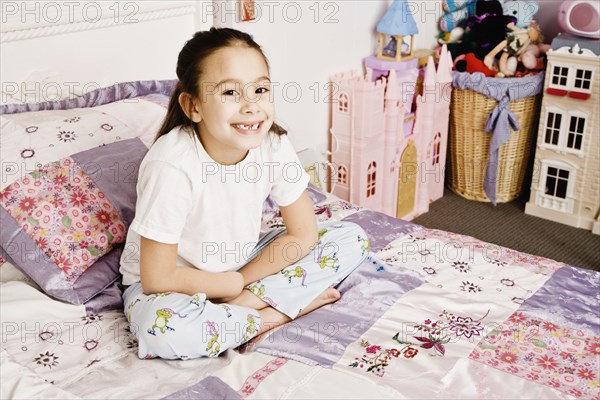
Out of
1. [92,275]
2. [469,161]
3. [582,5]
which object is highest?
[582,5]

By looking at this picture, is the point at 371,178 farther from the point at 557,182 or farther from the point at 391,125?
the point at 557,182

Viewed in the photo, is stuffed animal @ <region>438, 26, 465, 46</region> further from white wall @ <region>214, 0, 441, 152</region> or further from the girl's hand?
the girl's hand

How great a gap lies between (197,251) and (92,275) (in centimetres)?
22

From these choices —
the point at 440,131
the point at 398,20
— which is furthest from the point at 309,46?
the point at 440,131

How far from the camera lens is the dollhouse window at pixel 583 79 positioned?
98.7 inches

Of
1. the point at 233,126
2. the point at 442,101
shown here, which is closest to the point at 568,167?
the point at 442,101

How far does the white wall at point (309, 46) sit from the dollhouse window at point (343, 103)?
0.06 meters

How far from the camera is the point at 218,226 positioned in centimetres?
144

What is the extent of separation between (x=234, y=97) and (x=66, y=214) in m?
0.42

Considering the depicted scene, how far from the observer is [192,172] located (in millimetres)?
1362

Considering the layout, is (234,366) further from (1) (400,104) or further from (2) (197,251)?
(1) (400,104)

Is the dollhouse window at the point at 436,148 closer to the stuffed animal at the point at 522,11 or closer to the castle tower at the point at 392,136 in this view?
the castle tower at the point at 392,136

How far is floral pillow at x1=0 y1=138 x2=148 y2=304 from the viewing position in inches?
53.6

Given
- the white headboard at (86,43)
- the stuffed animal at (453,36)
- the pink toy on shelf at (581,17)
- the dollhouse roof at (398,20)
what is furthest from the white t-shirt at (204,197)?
the stuffed animal at (453,36)
